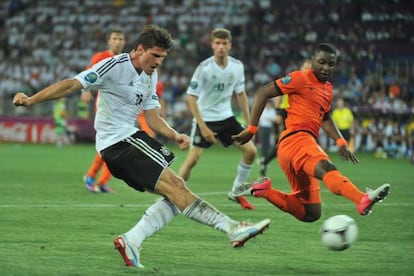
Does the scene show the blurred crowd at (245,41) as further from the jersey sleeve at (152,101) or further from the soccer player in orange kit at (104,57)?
the jersey sleeve at (152,101)

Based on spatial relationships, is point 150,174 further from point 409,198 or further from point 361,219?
point 409,198

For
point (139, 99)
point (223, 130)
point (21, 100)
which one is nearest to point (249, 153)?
point (223, 130)

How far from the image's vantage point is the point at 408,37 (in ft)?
107

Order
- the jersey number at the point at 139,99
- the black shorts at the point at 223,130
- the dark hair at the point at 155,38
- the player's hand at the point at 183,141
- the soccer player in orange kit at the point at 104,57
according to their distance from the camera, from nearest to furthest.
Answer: the dark hair at the point at 155,38 → the jersey number at the point at 139,99 → the player's hand at the point at 183,141 → the black shorts at the point at 223,130 → the soccer player in orange kit at the point at 104,57

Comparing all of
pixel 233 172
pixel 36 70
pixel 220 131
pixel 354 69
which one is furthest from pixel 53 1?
pixel 220 131

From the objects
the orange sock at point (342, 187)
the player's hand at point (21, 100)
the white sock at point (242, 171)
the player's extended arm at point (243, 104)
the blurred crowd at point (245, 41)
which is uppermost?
the player's hand at point (21, 100)

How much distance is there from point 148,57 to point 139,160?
2.92 ft

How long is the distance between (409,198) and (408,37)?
19.1m

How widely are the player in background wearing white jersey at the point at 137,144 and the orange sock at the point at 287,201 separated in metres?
1.52

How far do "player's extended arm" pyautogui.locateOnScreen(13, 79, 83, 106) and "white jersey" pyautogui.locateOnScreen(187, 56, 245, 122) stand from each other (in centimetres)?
585

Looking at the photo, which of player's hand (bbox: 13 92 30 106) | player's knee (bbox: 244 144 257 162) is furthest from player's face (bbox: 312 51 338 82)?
player's knee (bbox: 244 144 257 162)

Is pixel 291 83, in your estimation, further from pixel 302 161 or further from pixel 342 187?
pixel 342 187

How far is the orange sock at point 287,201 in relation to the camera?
9227 mm

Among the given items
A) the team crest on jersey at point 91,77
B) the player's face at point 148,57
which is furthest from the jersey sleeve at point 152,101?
the team crest on jersey at point 91,77
